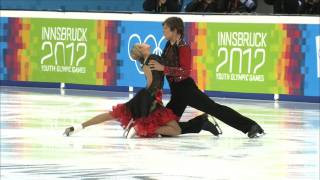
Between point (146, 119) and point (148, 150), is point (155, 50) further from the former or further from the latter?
point (148, 150)

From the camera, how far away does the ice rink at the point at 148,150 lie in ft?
27.0

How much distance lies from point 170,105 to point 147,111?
455 millimetres

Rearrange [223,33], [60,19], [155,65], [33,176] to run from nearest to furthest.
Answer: [33,176], [155,65], [223,33], [60,19]

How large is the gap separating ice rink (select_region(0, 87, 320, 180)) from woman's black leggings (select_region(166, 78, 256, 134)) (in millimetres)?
160

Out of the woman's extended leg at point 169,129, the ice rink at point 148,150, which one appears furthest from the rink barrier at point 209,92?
the woman's extended leg at point 169,129

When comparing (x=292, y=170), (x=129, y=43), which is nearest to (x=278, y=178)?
(x=292, y=170)

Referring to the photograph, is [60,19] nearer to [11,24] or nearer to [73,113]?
[11,24]

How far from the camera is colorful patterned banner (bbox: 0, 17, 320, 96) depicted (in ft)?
53.1

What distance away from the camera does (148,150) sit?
983 cm

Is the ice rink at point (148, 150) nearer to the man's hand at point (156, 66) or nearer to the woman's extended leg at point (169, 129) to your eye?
the woman's extended leg at point (169, 129)

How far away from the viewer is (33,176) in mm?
7836

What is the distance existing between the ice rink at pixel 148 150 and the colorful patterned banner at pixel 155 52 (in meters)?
1.58

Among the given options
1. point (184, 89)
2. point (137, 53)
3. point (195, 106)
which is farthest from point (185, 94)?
point (137, 53)

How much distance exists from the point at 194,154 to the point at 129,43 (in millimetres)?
8320
